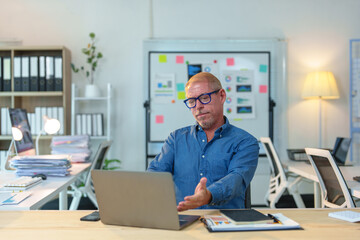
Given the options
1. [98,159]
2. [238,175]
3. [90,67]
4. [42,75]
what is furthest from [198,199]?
[90,67]

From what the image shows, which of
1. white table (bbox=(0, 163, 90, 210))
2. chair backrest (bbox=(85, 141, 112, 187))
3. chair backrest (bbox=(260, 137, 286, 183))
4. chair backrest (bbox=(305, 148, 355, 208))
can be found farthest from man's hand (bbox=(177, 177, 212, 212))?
chair backrest (bbox=(260, 137, 286, 183))

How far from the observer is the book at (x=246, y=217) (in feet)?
4.08

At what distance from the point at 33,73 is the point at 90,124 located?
83 cm

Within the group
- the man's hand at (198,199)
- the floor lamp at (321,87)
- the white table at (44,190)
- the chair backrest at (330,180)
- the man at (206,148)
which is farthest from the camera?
the floor lamp at (321,87)

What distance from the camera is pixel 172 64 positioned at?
454 cm

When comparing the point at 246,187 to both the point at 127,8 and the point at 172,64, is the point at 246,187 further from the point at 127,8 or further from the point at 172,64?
the point at 127,8

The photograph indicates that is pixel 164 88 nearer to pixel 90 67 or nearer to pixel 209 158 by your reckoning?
pixel 90 67

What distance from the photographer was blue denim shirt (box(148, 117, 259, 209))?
1772 millimetres

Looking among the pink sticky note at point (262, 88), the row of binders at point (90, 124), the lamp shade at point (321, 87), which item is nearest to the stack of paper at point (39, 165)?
the row of binders at point (90, 124)

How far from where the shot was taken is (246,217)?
4.21 feet

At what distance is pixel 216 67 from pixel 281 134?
1.12m

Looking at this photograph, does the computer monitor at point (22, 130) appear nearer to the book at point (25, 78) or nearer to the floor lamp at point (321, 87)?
the book at point (25, 78)

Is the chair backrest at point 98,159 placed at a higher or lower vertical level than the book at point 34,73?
lower

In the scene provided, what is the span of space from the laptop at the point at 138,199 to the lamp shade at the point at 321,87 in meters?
3.43
